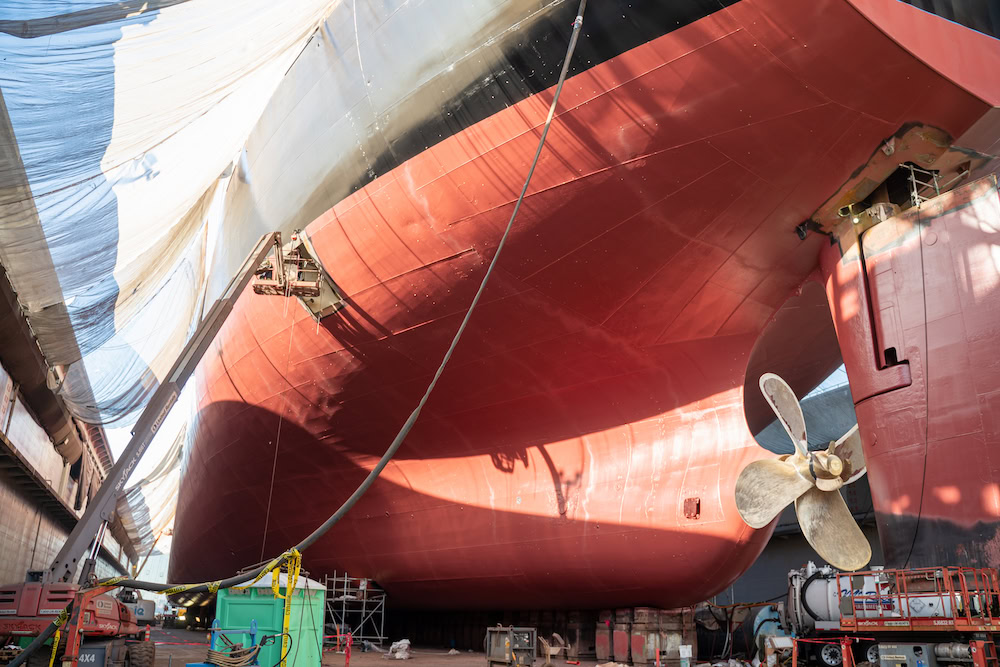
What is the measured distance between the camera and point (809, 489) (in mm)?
6848

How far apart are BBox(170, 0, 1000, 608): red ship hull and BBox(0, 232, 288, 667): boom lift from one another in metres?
1.61

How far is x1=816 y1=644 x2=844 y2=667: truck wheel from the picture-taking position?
27.9 feet

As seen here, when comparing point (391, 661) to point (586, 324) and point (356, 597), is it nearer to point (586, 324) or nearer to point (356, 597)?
point (356, 597)

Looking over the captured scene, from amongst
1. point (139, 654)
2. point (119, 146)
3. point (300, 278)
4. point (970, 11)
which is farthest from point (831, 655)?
point (119, 146)

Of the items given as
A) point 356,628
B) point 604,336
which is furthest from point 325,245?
point 356,628

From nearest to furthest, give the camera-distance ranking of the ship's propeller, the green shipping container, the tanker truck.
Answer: the tanker truck
the green shipping container
the ship's propeller

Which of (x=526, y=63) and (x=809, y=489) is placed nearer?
(x=526, y=63)

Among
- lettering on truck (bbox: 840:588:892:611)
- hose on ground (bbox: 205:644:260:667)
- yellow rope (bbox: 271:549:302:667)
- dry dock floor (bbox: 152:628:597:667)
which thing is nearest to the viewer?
yellow rope (bbox: 271:549:302:667)

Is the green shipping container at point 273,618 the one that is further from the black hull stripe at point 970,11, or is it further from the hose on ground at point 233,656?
the black hull stripe at point 970,11

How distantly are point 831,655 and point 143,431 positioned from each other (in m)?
7.73

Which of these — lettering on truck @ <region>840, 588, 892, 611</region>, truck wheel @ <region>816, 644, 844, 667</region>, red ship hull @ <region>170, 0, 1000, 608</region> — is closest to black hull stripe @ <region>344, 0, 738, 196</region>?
red ship hull @ <region>170, 0, 1000, 608</region>

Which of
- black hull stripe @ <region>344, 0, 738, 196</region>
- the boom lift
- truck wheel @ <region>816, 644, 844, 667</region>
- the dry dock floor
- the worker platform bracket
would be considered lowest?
the dry dock floor

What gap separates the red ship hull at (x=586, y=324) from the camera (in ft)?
20.4

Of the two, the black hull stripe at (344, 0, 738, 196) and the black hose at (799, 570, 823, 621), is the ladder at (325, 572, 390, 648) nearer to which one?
the black hose at (799, 570, 823, 621)
